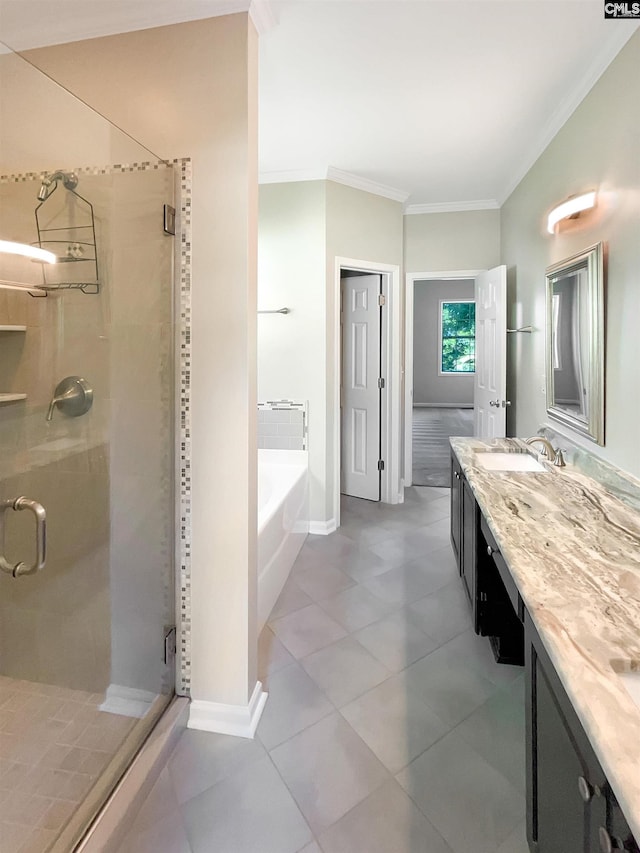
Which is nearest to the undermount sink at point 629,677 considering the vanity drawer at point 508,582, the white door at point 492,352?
the vanity drawer at point 508,582

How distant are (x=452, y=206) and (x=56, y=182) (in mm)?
3496

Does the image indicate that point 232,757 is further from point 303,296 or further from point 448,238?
point 448,238

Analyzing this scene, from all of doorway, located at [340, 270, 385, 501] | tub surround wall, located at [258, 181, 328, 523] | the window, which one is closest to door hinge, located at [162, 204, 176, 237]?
tub surround wall, located at [258, 181, 328, 523]

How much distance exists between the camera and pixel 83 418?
1.64m

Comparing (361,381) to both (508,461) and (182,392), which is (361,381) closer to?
(508,461)

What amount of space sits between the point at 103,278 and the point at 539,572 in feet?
5.47

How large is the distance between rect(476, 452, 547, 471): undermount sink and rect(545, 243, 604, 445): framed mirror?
0.27 metres

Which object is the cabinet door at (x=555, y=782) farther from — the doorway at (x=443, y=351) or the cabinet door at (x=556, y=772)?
the doorway at (x=443, y=351)

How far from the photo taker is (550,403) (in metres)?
2.80


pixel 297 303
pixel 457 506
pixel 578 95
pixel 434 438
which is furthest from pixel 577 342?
pixel 434 438

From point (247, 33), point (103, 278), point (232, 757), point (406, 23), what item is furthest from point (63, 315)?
point (406, 23)

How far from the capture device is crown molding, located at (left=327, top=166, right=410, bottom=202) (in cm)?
337

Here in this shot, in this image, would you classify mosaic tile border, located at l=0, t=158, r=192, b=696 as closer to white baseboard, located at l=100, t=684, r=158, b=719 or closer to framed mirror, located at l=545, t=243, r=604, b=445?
white baseboard, located at l=100, t=684, r=158, b=719

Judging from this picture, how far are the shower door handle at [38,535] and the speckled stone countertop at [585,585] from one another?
1358mm
